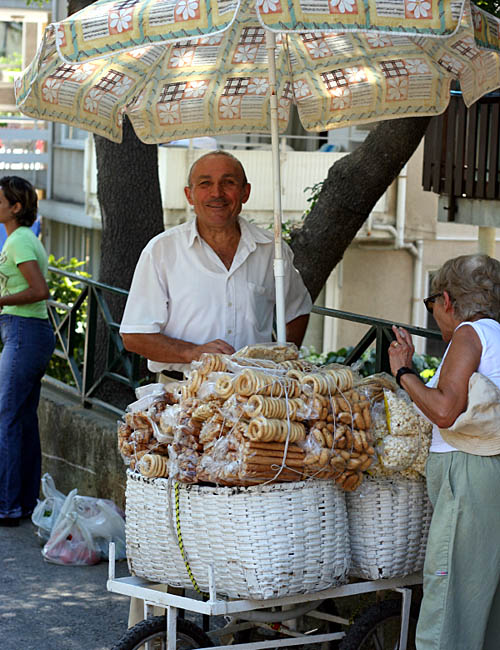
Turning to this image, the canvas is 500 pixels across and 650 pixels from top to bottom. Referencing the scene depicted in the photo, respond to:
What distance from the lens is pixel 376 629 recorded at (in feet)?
14.1

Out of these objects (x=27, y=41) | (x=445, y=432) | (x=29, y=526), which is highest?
(x=27, y=41)

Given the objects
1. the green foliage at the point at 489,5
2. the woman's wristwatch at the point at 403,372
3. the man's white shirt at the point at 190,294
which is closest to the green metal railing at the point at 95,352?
the green foliage at the point at 489,5

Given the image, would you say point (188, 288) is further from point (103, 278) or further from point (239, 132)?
point (103, 278)

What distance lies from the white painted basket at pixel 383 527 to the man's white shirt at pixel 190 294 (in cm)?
104

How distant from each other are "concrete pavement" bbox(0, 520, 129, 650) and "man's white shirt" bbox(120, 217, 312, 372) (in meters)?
1.49

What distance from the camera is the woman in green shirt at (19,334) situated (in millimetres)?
6879

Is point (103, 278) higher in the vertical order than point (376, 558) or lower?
higher

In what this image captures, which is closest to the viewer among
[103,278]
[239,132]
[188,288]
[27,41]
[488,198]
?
[188,288]

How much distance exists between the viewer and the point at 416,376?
13.1 ft

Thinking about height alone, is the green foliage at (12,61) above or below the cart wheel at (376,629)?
above

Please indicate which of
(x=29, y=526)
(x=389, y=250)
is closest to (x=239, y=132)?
(x=29, y=526)

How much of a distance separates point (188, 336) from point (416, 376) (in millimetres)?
1215

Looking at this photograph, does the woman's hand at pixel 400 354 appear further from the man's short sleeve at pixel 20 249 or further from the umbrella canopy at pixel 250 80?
the man's short sleeve at pixel 20 249

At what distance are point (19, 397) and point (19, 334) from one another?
1.30 feet
